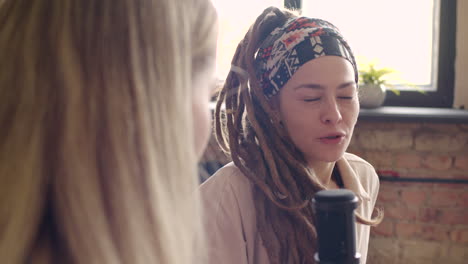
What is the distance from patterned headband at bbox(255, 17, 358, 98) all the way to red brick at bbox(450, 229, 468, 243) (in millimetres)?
1620

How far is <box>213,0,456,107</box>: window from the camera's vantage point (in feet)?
8.07

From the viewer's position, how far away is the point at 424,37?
251 centimetres

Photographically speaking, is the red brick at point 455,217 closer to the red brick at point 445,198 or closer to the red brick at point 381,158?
the red brick at point 445,198

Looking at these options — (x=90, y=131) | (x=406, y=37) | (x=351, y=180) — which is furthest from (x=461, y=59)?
(x=90, y=131)

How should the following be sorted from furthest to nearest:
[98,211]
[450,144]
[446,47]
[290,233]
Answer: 1. [446,47]
2. [450,144]
3. [290,233]
4. [98,211]

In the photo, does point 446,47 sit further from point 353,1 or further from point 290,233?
point 290,233

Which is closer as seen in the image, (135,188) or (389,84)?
(135,188)

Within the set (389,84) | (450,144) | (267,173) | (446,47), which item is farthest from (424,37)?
(267,173)

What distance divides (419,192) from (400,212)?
0.47 ft

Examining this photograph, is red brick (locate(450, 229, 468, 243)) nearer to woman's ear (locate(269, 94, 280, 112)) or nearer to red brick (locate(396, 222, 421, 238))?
red brick (locate(396, 222, 421, 238))

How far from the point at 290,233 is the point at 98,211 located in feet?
2.35

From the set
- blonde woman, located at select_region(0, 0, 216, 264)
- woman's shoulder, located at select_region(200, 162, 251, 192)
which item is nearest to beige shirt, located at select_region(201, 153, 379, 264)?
woman's shoulder, located at select_region(200, 162, 251, 192)

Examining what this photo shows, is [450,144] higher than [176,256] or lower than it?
lower

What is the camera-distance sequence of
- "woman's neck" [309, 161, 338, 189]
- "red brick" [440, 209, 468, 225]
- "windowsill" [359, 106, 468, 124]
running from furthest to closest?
"red brick" [440, 209, 468, 225] < "windowsill" [359, 106, 468, 124] < "woman's neck" [309, 161, 338, 189]
